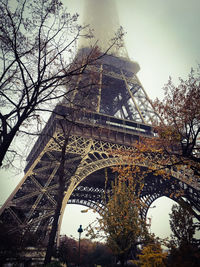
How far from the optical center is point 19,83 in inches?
265

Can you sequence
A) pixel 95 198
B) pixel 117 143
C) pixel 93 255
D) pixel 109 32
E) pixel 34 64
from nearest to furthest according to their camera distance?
1. pixel 34 64
2. pixel 93 255
3. pixel 117 143
4. pixel 95 198
5. pixel 109 32

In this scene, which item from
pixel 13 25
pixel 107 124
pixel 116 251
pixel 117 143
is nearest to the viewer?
pixel 13 25

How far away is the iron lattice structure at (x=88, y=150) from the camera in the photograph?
10.1 metres

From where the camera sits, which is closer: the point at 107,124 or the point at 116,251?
the point at 116,251

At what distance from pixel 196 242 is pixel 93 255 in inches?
682

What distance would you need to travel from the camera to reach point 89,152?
53.2 feet

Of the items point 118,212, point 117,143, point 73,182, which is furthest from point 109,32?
point 118,212

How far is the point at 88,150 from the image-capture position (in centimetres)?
1636

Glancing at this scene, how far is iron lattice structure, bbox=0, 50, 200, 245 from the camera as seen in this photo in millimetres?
10125

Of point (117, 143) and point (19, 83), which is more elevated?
point (117, 143)

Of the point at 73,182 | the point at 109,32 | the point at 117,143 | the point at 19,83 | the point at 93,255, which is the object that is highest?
the point at 109,32

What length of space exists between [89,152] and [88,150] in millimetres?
249

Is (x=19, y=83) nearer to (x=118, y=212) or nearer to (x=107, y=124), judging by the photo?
(x=118, y=212)

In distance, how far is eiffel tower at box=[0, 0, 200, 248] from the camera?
34.0ft
